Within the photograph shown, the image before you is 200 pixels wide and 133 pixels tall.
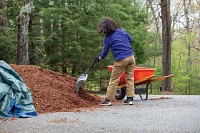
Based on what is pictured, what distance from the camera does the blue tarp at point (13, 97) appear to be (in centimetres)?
487

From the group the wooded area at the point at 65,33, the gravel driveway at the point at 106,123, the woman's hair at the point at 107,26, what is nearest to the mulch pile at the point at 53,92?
the gravel driveway at the point at 106,123

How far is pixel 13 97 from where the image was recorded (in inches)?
200

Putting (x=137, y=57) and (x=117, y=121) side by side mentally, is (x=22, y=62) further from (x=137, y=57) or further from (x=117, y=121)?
(x=137, y=57)

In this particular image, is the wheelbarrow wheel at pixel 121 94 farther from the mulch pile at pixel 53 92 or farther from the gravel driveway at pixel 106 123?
the gravel driveway at pixel 106 123

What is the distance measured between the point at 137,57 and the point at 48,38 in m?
5.04

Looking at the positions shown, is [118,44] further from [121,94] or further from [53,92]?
[121,94]

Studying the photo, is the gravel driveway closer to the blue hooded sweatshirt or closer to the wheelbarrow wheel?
the blue hooded sweatshirt

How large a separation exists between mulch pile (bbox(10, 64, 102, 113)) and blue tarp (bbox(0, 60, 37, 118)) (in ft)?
0.83

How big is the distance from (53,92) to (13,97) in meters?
1.19

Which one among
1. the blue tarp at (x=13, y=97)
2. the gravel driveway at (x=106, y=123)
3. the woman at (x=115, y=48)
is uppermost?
the woman at (x=115, y=48)

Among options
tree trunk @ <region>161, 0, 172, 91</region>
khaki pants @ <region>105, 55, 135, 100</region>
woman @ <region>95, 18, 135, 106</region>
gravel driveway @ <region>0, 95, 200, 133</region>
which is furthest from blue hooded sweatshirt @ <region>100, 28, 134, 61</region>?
tree trunk @ <region>161, 0, 172, 91</region>

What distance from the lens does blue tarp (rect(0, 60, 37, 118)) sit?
4867 millimetres

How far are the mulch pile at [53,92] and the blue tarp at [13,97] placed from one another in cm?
25

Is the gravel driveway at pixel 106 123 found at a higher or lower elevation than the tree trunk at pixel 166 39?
lower
